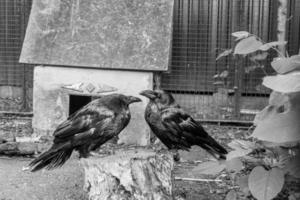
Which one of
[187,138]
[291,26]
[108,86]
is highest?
[291,26]

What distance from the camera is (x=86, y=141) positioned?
4914 millimetres

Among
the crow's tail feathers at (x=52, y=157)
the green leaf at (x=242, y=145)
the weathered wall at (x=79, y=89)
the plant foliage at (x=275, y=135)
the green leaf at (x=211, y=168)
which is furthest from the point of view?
the weathered wall at (x=79, y=89)

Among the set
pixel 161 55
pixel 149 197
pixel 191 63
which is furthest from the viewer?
pixel 191 63

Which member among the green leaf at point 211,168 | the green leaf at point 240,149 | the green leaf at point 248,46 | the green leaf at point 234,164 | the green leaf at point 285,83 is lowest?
the green leaf at point 211,168

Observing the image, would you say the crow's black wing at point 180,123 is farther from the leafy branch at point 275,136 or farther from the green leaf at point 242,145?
the green leaf at point 242,145

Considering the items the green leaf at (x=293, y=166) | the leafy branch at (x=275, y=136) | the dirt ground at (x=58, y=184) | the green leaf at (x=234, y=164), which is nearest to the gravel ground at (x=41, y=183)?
the dirt ground at (x=58, y=184)

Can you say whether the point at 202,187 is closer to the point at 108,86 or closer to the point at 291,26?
the point at 108,86

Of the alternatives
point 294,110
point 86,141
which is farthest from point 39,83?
point 294,110

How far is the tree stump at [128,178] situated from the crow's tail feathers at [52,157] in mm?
327

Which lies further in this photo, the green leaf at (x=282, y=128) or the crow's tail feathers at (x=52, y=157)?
the crow's tail feathers at (x=52, y=157)

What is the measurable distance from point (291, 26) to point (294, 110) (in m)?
5.84

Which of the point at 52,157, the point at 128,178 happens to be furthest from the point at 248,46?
the point at 52,157

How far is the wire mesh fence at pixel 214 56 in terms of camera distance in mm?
8750

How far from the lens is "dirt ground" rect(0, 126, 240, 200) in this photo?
509 centimetres
